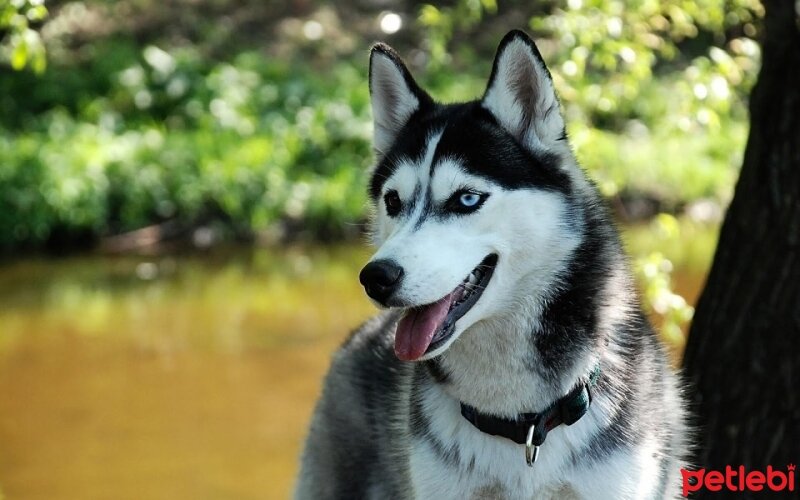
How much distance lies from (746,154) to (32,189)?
26.0 feet

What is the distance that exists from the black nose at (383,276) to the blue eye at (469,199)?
318mm

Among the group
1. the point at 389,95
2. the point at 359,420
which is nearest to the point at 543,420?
the point at 359,420

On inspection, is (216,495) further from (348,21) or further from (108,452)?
(348,21)

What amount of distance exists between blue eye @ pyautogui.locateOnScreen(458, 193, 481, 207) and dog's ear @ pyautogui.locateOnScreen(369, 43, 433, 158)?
1.66 ft

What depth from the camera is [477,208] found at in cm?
296

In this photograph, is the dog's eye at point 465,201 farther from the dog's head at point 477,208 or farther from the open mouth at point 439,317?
the open mouth at point 439,317

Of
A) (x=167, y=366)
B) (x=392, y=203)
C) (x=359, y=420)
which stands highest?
(x=392, y=203)

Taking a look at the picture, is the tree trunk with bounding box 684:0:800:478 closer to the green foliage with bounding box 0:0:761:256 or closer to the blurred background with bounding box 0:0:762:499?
the blurred background with bounding box 0:0:762:499

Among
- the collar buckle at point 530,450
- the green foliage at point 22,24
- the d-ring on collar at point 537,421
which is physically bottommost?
the collar buckle at point 530,450

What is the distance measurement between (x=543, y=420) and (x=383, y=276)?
2.05 feet

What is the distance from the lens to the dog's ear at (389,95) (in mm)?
3320

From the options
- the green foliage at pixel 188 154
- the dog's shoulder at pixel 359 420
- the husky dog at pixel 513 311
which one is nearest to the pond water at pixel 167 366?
the green foliage at pixel 188 154

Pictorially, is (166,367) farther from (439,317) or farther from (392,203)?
(439,317)

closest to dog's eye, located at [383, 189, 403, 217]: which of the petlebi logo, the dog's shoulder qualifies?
the dog's shoulder
